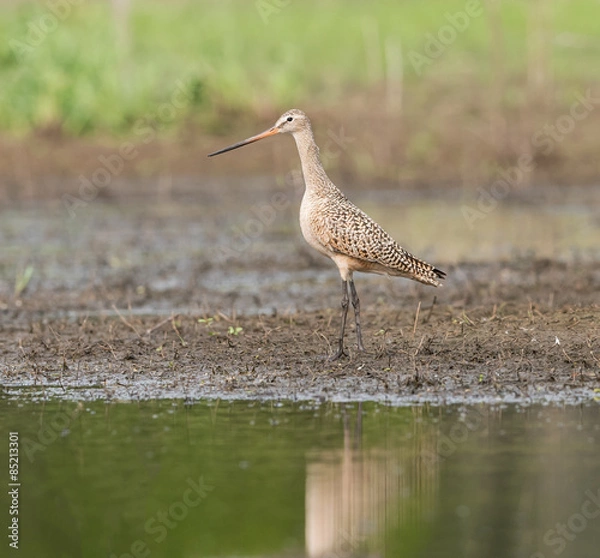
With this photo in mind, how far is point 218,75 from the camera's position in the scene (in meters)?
28.3

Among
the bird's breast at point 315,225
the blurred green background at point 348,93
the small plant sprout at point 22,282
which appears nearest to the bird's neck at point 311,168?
the bird's breast at point 315,225

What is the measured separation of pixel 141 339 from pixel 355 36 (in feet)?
85.3

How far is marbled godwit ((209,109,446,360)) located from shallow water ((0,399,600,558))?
1.66 meters

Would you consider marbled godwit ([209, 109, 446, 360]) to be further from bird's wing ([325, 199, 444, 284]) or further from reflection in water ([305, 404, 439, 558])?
reflection in water ([305, 404, 439, 558])

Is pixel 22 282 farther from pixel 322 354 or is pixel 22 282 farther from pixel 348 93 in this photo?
pixel 348 93

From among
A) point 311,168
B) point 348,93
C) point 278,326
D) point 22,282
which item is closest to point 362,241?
point 311,168

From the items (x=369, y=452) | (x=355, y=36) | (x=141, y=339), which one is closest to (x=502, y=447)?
(x=369, y=452)

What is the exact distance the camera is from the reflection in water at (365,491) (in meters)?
6.68

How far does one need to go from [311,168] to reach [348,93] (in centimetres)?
1948

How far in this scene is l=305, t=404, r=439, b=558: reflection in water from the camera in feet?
21.9

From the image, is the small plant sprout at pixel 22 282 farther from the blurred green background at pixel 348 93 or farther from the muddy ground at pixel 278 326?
the blurred green background at pixel 348 93

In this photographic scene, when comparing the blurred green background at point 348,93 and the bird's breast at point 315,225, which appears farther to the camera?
the blurred green background at point 348,93

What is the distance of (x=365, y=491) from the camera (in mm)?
7324

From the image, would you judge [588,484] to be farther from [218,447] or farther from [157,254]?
[157,254]
